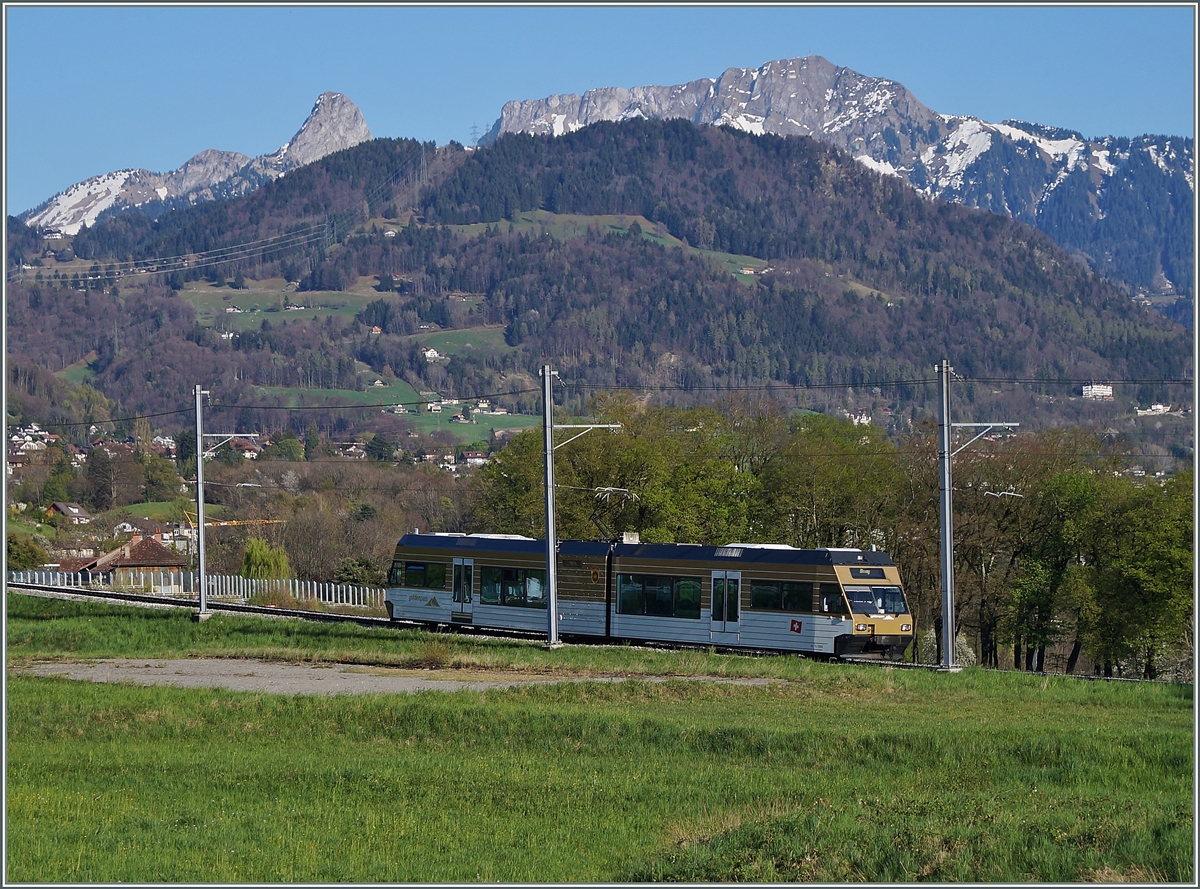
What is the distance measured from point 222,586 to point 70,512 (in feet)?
194

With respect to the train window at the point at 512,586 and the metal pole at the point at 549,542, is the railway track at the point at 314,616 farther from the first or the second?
the metal pole at the point at 549,542

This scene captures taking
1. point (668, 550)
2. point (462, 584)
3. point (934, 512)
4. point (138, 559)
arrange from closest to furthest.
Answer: point (668, 550) < point (462, 584) < point (934, 512) < point (138, 559)

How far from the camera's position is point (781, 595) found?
115ft

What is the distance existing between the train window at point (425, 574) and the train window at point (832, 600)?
519 inches

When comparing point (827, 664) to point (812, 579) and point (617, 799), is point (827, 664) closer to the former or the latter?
point (812, 579)

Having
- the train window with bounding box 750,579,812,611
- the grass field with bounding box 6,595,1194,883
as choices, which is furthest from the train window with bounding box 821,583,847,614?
the grass field with bounding box 6,595,1194,883

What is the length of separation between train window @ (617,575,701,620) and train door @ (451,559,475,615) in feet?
18.1

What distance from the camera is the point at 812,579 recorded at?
34.4 metres

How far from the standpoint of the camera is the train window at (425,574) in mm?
42531

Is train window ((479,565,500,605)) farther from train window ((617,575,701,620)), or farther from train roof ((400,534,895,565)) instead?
train window ((617,575,701,620))

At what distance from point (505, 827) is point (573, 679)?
15.1m

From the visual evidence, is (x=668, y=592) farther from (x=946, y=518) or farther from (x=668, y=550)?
(x=946, y=518)

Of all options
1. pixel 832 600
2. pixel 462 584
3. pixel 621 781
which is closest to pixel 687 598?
pixel 832 600

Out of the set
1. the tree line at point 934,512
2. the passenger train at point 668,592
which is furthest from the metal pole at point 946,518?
the tree line at point 934,512
